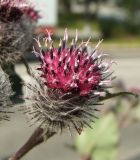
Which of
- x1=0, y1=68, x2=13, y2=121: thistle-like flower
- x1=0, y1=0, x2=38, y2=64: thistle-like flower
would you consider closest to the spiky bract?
x1=0, y1=68, x2=13, y2=121: thistle-like flower

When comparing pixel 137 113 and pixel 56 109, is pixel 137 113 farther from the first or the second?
pixel 56 109

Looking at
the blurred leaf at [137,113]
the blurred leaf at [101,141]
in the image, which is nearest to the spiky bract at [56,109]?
the blurred leaf at [101,141]

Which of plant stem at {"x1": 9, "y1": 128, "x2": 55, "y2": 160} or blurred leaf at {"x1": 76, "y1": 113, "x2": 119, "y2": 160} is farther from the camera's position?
blurred leaf at {"x1": 76, "y1": 113, "x2": 119, "y2": 160}

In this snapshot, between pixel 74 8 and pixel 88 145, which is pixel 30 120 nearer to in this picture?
pixel 88 145

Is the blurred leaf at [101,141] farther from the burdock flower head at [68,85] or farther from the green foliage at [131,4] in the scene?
the green foliage at [131,4]

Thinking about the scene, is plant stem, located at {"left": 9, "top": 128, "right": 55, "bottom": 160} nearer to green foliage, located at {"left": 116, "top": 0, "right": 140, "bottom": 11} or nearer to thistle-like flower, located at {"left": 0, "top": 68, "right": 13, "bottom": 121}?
thistle-like flower, located at {"left": 0, "top": 68, "right": 13, "bottom": 121}

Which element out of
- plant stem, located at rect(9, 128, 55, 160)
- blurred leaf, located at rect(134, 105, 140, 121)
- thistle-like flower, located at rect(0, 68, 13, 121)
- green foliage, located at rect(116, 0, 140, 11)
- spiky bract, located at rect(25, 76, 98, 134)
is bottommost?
green foliage, located at rect(116, 0, 140, 11)

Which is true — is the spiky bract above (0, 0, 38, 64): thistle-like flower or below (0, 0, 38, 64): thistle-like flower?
below

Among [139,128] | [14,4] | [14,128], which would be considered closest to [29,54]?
[14,4]
